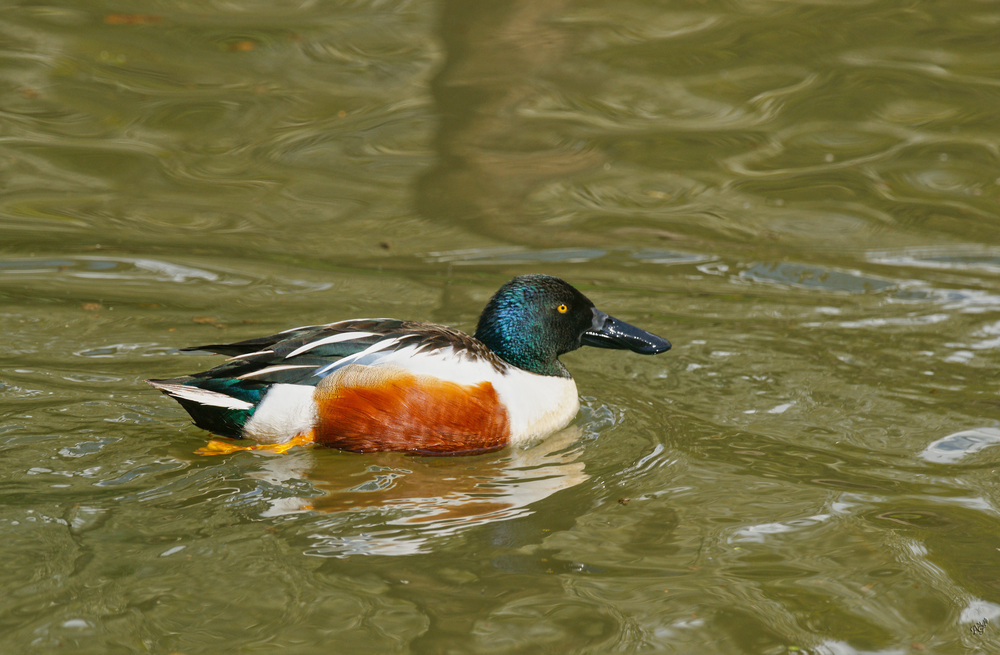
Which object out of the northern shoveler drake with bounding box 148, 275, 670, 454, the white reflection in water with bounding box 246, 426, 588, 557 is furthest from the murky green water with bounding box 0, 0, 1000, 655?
the northern shoveler drake with bounding box 148, 275, 670, 454

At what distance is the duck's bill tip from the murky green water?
0.28 meters

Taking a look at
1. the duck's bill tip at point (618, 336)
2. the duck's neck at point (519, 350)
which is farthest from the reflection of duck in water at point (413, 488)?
the duck's bill tip at point (618, 336)

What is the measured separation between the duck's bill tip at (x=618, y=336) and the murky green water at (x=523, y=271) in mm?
280

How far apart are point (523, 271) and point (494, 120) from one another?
6.11 ft

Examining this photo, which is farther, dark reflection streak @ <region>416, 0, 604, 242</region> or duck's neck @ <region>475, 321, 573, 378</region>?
dark reflection streak @ <region>416, 0, 604, 242</region>

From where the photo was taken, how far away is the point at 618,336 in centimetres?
606

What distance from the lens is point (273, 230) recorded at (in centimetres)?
837

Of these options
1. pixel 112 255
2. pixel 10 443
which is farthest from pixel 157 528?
pixel 112 255

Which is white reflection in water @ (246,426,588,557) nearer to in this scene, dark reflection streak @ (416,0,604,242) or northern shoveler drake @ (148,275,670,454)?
northern shoveler drake @ (148,275,670,454)

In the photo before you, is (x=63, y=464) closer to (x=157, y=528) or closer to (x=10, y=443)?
(x=10, y=443)

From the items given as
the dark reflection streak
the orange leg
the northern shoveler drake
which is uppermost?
the dark reflection streak

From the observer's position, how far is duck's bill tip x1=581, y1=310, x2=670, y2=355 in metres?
6.02

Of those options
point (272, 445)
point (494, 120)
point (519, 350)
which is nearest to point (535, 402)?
point (519, 350)

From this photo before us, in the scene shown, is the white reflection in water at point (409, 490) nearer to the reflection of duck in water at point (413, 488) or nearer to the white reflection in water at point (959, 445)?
the reflection of duck in water at point (413, 488)
